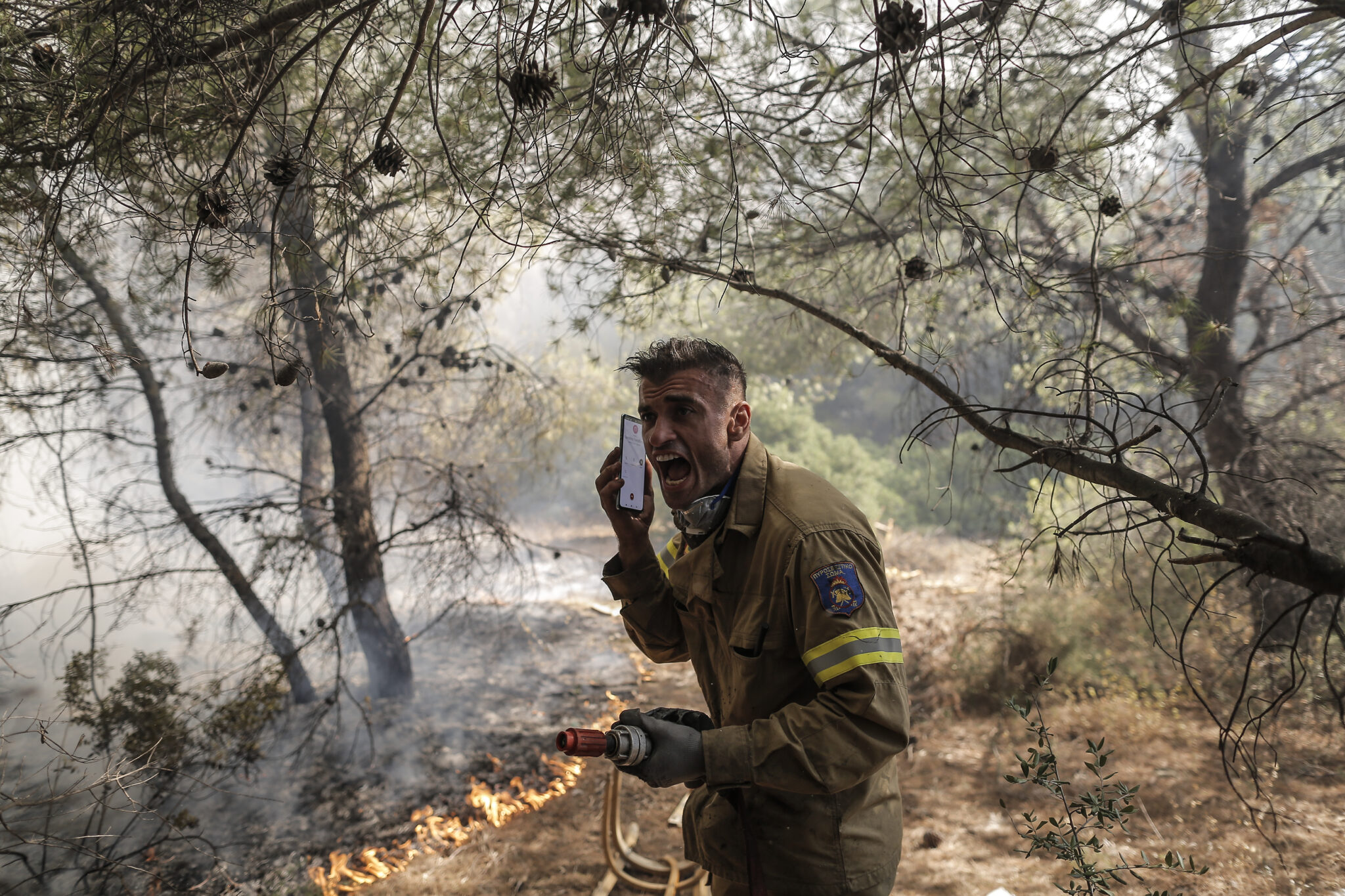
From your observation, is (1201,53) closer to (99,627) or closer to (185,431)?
(185,431)

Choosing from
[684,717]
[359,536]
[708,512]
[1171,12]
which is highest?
[1171,12]

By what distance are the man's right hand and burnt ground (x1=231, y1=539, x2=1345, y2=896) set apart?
6.33ft

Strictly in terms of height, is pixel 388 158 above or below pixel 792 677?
above

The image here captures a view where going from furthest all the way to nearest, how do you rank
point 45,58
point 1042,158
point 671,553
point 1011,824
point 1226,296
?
point 1226,296
point 1011,824
point 671,553
point 45,58
point 1042,158

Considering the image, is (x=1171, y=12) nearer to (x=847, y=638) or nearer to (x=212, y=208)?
(x=847, y=638)

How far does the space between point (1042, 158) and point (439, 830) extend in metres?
4.75

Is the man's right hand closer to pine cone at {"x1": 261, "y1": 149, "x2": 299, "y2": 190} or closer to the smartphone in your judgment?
the smartphone

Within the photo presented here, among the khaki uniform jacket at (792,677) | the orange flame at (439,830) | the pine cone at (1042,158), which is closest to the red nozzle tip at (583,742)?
the khaki uniform jacket at (792,677)

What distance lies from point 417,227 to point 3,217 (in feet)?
6.53

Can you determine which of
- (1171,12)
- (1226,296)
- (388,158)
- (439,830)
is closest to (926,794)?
(439,830)

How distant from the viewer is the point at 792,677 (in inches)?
74.7

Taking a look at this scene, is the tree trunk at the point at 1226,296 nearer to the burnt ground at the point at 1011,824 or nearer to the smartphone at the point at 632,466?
the burnt ground at the point at 1011,824

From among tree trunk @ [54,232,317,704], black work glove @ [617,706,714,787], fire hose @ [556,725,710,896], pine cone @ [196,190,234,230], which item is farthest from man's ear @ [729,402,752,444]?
tree trunk @ [54,232,317,704]

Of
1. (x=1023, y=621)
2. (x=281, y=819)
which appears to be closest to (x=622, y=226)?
(x=281, y=819)
